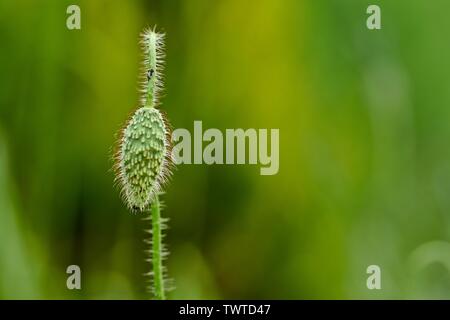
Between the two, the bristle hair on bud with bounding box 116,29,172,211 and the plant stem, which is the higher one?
the bristle hair on bud with bounding box 116,29,172,211

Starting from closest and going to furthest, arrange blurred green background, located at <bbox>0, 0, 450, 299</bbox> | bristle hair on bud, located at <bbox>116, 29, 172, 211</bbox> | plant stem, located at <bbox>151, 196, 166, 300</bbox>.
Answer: bristle hair on bud, located at <bbox>116, 29, 172, 211</bbox>, plant stem, located at <bbox>151, 196, 166, 300</bbox>, blurred green background, located at <bbox>0, 0, 450, 299</bbox>

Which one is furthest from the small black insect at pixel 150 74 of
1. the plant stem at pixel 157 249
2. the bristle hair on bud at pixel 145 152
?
the plant stem at pixel 157 249

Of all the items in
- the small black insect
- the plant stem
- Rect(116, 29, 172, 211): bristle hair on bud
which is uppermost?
the small black insect

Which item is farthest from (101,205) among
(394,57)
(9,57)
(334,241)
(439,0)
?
(439,0)

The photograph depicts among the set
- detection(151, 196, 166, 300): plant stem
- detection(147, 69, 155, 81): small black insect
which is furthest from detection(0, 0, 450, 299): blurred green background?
detection(147, 69, 155, 81): small black insect

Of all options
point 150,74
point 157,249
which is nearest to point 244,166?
point 157,249

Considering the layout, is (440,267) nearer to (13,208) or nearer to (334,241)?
(334,241)

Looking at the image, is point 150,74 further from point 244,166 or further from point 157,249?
point 244,166

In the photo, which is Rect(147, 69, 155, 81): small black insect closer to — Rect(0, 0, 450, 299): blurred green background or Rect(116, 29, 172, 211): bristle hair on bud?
Rect(116, 29, 172, 211): bristle hair on bud

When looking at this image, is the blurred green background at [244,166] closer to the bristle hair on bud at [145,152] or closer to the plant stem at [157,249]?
the plant stem at [157,249]
